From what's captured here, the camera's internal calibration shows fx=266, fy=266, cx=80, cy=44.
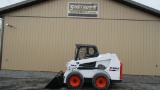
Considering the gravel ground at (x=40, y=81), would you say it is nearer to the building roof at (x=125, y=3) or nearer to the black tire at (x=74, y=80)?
the black tire at (x=74, y=80)

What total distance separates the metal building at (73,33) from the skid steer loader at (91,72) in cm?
417

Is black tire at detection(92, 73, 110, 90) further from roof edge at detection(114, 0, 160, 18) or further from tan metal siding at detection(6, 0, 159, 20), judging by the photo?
roof edge at detection(114, 0, 160, 18)

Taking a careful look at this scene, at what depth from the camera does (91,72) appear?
11.8 metres

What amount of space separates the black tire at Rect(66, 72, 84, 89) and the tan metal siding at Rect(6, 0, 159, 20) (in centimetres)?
566

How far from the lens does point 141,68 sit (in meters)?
15.9

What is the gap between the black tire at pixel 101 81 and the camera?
11.5 m

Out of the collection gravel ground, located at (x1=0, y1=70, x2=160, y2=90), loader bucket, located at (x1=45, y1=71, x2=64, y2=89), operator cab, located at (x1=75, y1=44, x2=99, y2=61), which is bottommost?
gravel ground, located at (x1=0, y1=70, x2=160, y2=90)

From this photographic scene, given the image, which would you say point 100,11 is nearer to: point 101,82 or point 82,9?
point 82,9

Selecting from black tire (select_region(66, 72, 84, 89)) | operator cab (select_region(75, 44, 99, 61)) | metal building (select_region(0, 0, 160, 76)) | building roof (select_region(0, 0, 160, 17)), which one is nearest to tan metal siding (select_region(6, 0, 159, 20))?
metal building (select_region(0, 0, 160, 76))

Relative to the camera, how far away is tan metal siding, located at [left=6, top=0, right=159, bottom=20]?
16.0 meters

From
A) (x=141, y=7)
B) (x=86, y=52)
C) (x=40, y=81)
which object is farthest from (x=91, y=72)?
(x=141, y=7)

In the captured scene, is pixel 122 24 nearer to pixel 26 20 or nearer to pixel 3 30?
pixel 26 20

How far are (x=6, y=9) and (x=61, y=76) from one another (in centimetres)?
644

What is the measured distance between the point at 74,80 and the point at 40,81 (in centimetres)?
253
